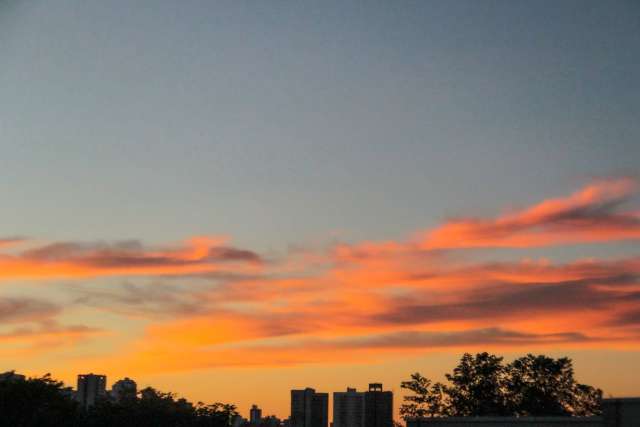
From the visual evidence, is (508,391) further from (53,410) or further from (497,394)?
(53,410)

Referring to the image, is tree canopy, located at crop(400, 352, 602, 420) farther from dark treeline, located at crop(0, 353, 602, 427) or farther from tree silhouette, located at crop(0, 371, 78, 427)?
tree silhouette, located at crop(0, 371, 78, 427)

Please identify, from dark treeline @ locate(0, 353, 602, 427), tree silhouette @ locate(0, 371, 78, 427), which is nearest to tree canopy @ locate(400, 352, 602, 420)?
dark treeline @ locate(0, 353, 602, 427)

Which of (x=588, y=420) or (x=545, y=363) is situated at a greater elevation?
(x=545, y=363)

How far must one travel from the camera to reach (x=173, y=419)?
543 ft

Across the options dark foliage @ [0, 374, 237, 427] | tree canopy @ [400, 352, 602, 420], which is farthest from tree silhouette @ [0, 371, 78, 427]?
tree canopy @ [400, 352, 602, 420]

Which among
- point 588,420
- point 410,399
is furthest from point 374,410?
point 588,420

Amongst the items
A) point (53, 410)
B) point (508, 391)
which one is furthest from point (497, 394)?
Result: point (53, 410)

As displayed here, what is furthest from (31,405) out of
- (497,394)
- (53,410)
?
(497,394)

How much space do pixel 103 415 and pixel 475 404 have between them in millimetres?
55001

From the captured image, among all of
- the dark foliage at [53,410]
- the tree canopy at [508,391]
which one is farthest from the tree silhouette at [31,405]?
the tree canopy at [508,391]

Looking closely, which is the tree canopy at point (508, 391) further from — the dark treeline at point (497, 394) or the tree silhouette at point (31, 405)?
the tree silhouette at point (31, 405)

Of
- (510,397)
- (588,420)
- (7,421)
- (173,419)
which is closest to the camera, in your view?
(588,420)

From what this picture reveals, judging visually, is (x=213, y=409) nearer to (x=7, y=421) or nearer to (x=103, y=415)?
(x=103, y=415)

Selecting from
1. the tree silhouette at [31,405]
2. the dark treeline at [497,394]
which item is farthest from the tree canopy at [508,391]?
the tree silhouette at [31,405]
